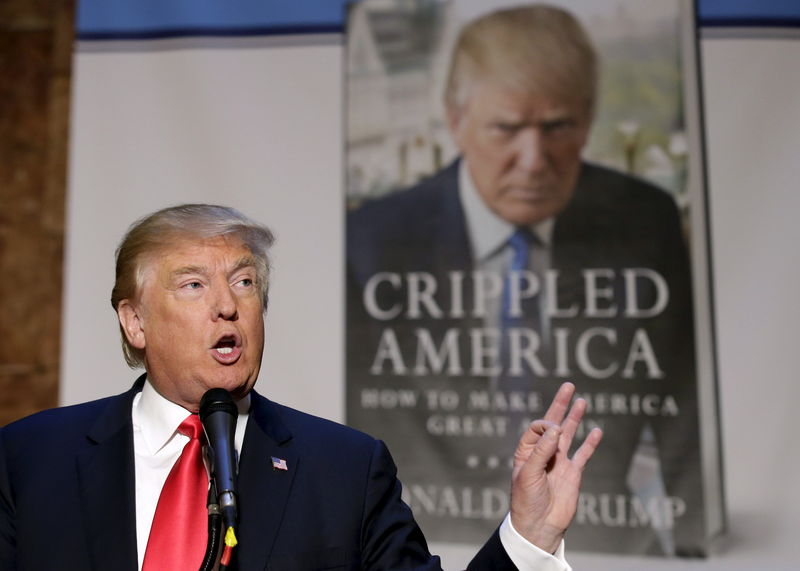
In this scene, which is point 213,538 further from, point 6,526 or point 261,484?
point 6,526

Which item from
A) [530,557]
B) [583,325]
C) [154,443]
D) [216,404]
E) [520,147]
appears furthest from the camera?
[520,147]

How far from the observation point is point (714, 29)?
10.5 ft

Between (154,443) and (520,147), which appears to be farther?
(520,147)

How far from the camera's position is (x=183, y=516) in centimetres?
A: 158

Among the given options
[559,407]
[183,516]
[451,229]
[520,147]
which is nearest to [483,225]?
[451,229]

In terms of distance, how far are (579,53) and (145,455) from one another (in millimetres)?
2156

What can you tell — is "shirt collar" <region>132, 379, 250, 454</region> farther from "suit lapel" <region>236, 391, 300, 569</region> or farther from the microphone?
the microphone

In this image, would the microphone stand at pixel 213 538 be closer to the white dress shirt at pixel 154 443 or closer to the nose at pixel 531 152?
the white dress shirt at pixel 154 443

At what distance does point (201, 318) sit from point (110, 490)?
317mm

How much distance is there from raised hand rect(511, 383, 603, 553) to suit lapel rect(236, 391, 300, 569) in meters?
0.39

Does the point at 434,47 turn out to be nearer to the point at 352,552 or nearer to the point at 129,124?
the point at 129,124

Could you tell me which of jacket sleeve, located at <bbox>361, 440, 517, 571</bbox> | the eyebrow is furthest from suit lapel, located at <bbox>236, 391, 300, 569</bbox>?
the eyebrow

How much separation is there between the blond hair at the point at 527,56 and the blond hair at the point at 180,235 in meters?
1.72

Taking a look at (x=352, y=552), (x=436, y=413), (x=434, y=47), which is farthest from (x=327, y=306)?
(x=352, y=552)
